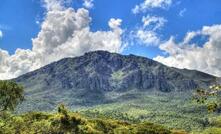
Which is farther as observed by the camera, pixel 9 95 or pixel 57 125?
pixel 57 125

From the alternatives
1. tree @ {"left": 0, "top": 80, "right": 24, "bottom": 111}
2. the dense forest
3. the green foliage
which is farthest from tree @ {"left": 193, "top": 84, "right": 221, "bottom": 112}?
the green foliage

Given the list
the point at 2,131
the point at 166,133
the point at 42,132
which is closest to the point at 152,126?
the point at 166,133

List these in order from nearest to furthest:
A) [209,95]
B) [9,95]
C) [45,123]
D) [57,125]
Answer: [209,95]
[9,95]
[57,125]
[45,123]

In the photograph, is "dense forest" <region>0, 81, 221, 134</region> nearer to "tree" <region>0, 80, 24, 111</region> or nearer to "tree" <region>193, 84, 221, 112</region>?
"tree" <region>0, 80, 24, 111</region>

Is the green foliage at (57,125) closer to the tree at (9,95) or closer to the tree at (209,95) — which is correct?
the tree at (9,95)

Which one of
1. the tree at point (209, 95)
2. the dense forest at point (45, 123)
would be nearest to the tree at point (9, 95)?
the dense forest at point (45, 123)

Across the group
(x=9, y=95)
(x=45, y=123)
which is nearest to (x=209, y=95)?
(x=9, y=95)

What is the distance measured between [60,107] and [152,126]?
50.6m

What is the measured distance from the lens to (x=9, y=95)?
117375mm

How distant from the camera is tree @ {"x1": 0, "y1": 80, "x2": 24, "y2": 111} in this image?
376ft

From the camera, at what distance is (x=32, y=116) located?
176m

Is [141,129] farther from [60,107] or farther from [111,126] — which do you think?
[60,107]

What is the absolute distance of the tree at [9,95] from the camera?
114688 mm

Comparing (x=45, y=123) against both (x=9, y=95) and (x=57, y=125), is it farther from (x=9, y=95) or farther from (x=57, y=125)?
(x=9, y=95)
